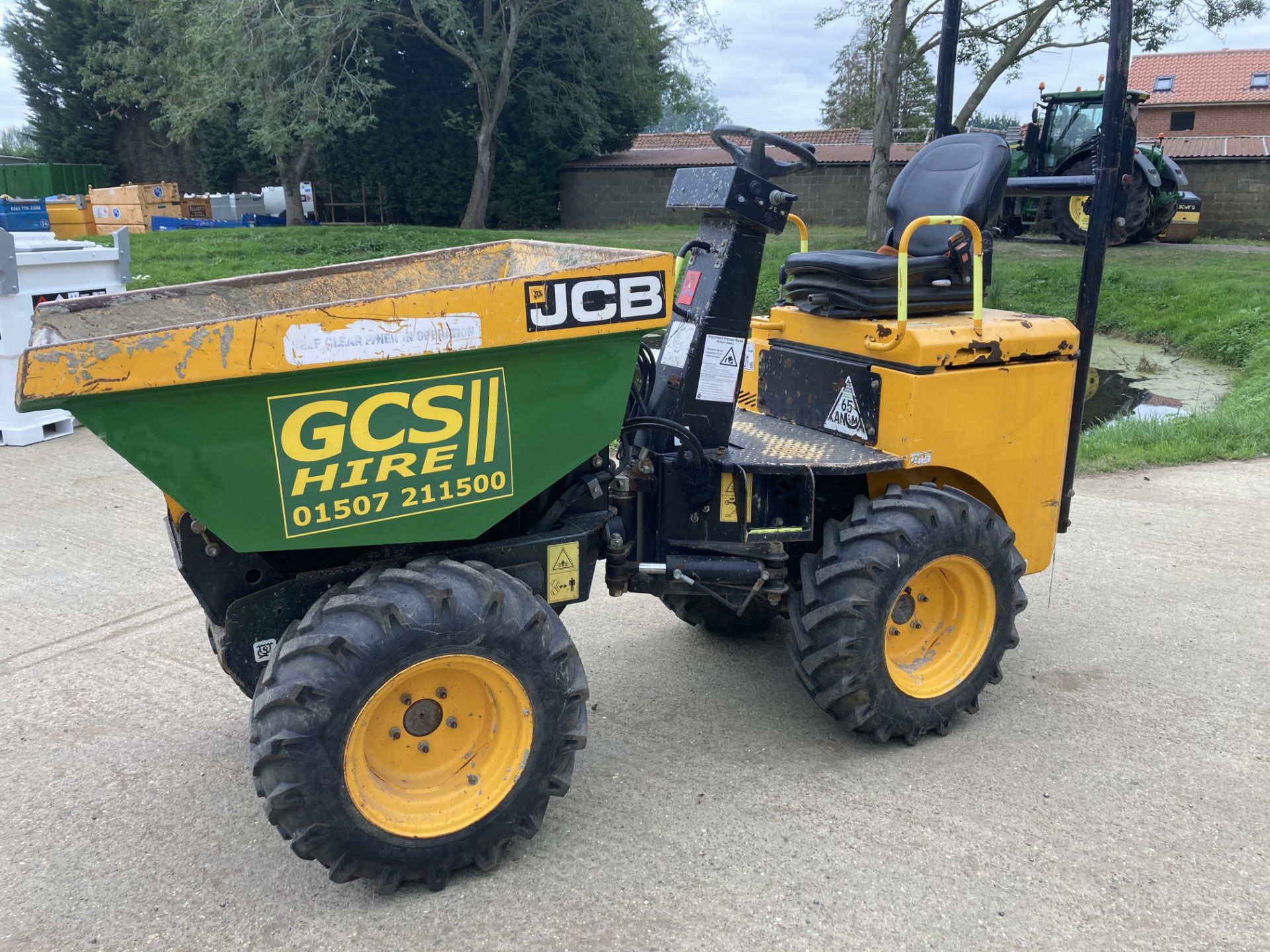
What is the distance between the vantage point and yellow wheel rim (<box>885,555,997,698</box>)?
3.50 m

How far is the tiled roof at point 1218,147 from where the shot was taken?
72.6ft

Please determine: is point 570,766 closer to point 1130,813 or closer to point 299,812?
point 299,812

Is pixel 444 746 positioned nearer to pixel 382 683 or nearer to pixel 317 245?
pixel 382 683

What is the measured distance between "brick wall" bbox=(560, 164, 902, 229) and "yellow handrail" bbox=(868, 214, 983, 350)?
69.3ft

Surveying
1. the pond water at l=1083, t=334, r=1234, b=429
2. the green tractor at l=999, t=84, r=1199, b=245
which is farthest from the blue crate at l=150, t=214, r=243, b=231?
the pond water at l=1083, t=334, r=1234, b=429

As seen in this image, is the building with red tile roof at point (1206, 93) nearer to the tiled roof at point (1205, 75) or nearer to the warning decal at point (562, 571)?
the tiled roof at point (1205, 75)

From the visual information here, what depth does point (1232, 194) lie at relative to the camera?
73.2 ft

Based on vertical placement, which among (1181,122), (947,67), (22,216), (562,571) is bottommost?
(562,571)

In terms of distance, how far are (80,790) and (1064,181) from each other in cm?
399

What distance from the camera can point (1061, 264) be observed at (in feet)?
51.9

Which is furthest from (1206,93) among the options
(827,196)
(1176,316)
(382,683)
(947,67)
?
(382,683)

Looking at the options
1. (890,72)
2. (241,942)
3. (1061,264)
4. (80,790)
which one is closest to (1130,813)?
(241,942)

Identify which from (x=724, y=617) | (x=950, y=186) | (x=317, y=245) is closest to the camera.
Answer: (x=950, y=186)

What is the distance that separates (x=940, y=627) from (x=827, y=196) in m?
23.3
